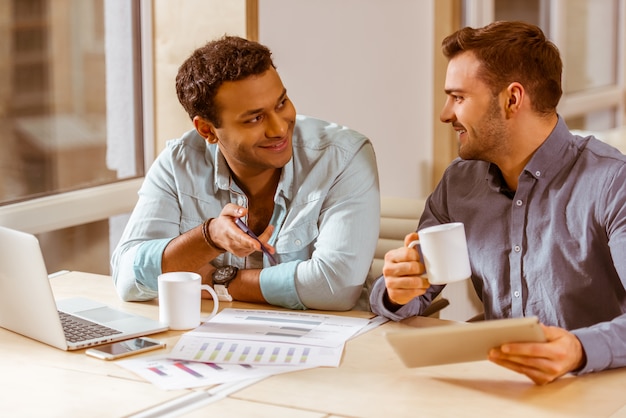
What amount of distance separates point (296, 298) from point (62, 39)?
1.42m

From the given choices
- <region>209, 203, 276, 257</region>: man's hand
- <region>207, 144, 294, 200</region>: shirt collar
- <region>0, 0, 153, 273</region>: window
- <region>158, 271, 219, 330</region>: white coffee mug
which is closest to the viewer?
<region>158, 271, 219, 330</region>: white coffee mug

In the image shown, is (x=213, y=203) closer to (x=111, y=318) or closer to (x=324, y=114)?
(x=111, y=318)

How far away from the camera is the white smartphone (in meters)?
1.89

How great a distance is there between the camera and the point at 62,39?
315 cm

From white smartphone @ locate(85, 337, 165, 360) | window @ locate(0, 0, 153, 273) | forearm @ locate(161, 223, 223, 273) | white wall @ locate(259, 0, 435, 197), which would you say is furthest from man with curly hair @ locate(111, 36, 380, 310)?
white wall @ locate(259, 0, 435, 197)

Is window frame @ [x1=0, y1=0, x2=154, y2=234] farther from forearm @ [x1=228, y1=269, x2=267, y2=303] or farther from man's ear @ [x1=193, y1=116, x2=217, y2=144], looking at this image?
forearm @ [x1=228, y1=269, x2=267, y2=303]

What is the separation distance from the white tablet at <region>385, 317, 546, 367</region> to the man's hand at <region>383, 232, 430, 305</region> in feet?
0.88

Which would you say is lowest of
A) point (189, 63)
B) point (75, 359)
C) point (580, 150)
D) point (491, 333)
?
point (75, 359)

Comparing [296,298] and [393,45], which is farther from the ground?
[393,45]

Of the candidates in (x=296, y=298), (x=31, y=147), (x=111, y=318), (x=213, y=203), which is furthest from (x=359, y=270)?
(x=31, y=147)

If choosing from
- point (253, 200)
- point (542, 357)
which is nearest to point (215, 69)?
point (253, 200)

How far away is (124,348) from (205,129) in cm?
75

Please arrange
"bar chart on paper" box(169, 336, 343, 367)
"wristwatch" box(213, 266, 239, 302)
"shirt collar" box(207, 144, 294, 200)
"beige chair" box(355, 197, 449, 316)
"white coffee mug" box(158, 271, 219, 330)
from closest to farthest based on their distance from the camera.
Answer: "bar chart on paper" box(169, 336, 343, 367) → "white coffee mug" box(158, 271, 219, 330) → "wristwatch" box(213, 266, 239, 302) → "shirt collar" box(207, 144, 294, 200) → "beige chair" box(355, 197, 449, 316)

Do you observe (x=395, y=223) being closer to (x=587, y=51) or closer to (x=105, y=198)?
(x=105, y=198)
